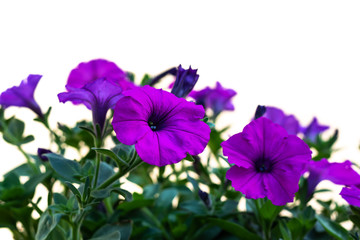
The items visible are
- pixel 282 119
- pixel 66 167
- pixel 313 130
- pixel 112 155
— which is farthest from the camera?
pixel 313 130

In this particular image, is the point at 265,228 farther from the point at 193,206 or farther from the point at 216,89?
the point at 216,89

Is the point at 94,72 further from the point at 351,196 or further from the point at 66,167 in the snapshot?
the point at 351,196

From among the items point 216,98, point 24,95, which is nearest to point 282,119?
point 216,98

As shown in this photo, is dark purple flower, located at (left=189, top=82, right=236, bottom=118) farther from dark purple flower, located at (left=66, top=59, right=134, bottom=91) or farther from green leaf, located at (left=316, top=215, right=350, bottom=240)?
green leaf, located at (left=316, top=215, right=350, bottom=240)

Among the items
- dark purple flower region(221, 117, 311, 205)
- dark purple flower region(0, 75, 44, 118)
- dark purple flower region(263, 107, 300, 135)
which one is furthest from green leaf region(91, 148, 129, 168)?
dark purple flower region(263, 107, 300, 135)

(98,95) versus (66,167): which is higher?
(98,95)
